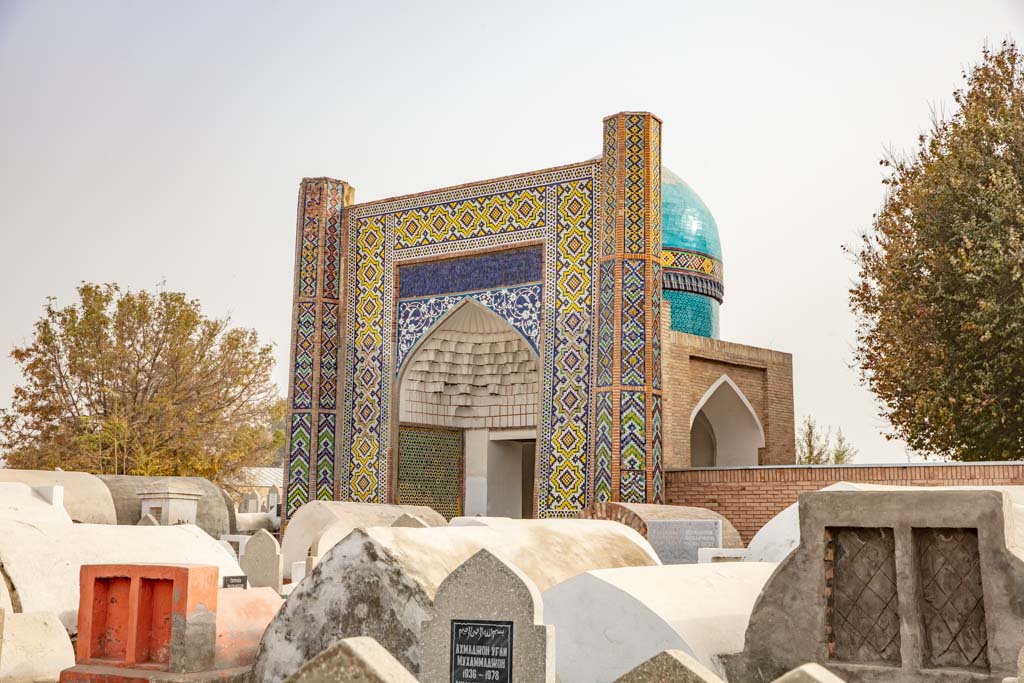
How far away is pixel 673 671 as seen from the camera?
2773 millimetres

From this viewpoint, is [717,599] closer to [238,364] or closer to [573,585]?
[573,585]

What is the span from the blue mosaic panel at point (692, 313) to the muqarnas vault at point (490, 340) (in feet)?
1.24

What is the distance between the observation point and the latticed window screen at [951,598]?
14.7ft

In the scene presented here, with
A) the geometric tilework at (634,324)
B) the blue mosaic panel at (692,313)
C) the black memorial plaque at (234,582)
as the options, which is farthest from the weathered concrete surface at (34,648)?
the blue mosaic panel at (692,313)

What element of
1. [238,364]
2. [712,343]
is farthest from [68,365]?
[712,343]

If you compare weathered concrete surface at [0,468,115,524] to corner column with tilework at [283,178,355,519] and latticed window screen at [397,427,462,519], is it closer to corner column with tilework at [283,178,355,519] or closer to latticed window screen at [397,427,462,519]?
corner column with tilework at [283,178,355,519]

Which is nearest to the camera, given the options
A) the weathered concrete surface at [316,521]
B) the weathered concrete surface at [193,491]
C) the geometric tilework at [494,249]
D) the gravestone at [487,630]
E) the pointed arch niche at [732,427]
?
the gravestone at [487,630]

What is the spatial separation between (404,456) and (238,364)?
8509 mm

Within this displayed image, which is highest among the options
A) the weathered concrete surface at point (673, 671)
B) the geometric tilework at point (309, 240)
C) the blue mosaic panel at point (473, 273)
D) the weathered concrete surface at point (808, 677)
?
the geometric tilework at point (309, 240)

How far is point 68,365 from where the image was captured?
2383 centimetres

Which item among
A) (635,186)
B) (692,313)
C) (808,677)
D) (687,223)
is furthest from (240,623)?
(687,223)

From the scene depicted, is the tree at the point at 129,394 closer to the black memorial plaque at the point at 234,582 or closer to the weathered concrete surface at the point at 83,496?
the weathered concrete surface at the point at 83,496

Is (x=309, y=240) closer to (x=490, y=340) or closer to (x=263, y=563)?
(x=490, y=340)

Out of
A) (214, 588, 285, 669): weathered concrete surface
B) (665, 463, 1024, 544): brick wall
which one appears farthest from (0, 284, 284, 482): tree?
(214, 588, 285, 669): weathered concrete surface
